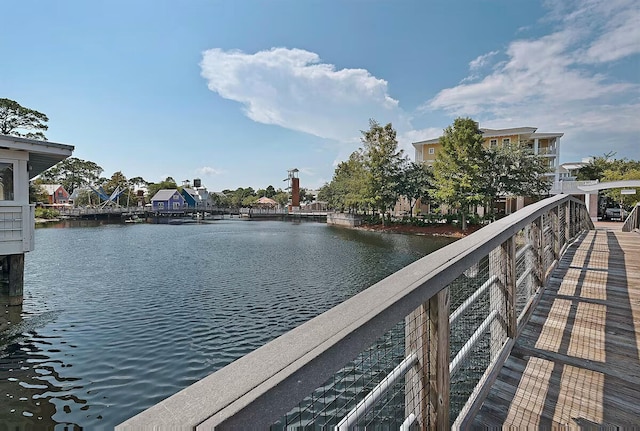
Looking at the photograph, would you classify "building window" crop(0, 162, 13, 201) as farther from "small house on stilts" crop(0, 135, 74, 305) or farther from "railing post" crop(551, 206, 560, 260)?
"railing post" crop(551, 206, 560, 260)

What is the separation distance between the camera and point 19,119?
29.6 meters

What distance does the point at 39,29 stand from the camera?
10.6 metres

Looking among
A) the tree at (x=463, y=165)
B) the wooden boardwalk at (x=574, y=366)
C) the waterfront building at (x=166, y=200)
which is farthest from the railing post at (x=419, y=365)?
the waterfront building at (x=166, y=200)

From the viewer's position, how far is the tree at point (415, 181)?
1107 inches

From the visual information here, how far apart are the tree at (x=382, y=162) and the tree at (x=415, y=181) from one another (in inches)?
23.0

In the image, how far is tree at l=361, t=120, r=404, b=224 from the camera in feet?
95.2

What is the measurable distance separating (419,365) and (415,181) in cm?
2835

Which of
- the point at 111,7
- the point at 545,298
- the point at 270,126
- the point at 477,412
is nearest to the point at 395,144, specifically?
the point at 270,126

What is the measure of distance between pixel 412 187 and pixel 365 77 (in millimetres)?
10687

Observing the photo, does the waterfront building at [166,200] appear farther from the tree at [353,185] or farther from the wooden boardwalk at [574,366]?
the wooden boardwalk at [574,366]

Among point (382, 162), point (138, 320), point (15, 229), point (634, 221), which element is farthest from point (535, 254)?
point (382, 162)

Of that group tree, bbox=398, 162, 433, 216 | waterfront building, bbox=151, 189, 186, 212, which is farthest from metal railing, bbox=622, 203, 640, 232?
waterfront building, bbox=151, 189, 186, 212

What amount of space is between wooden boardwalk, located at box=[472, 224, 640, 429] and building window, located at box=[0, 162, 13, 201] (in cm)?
1000

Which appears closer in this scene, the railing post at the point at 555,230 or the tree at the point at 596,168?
the railing post at the point at 555,230
